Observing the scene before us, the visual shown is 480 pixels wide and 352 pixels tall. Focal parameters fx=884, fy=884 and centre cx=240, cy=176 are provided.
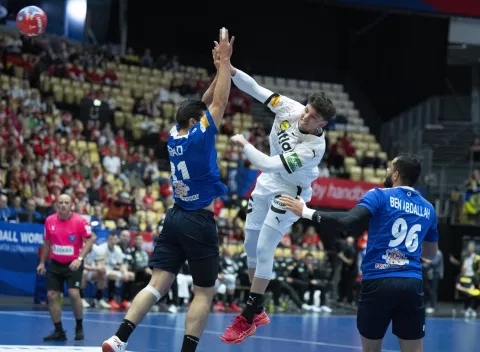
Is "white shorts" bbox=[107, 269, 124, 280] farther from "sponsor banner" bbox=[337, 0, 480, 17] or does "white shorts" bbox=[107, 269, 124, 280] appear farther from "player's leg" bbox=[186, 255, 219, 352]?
"sponsor banner" bbox=[337, 0, 480, 17]

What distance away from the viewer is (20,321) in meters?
14.3

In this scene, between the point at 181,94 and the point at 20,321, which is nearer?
the point at 20,321

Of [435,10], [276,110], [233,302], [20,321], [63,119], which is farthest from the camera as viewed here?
[435,10]

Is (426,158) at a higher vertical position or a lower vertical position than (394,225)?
higher

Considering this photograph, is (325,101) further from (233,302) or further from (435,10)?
(435,10)

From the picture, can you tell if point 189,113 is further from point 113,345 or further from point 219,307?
point 219,307

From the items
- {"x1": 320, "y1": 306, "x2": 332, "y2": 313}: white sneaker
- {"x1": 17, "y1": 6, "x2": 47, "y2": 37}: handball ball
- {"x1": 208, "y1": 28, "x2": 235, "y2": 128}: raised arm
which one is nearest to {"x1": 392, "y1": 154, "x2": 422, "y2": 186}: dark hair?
{"x1": 208, "y1": 28, "x2": 235, "y2": 128}: raised arm

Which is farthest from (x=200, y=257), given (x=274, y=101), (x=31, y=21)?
(x=31, y=21)

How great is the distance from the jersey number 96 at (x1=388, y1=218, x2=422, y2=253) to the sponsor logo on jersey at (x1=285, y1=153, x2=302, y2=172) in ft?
5.25

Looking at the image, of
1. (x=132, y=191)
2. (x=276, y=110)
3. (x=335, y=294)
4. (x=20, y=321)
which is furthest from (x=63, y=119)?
(x=276, y=110)

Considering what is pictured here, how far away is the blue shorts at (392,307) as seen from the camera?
7.49m

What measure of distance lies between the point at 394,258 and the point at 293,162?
1734mm

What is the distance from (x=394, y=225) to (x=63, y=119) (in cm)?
1712

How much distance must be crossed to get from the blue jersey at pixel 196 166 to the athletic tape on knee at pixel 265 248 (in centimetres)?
111
